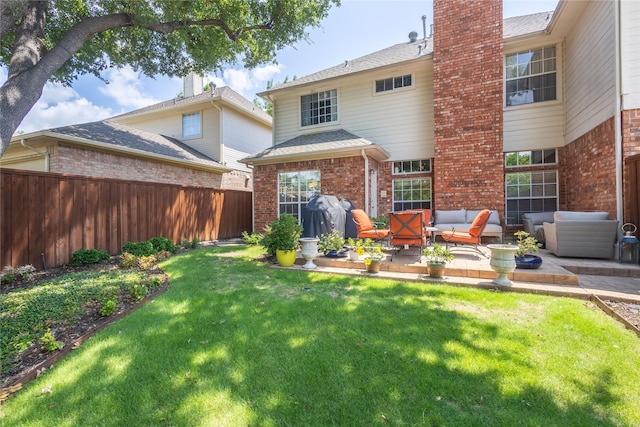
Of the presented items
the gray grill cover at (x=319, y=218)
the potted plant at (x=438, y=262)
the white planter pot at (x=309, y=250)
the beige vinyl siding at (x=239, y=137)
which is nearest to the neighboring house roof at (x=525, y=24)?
the gray grill cover at (x=319, y=218)

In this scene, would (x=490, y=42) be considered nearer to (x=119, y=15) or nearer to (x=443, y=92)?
(x=443, y=92)

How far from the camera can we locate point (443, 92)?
8938mm

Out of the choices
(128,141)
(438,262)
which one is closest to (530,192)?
(438,262)

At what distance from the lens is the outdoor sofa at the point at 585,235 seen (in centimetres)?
567

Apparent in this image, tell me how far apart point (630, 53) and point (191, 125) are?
52.2 ft

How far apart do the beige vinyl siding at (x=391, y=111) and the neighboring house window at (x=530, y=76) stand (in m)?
2.52

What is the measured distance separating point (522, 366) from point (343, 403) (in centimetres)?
165

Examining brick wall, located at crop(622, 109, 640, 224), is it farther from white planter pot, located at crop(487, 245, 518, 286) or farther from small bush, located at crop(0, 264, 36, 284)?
small bush, located at crop(0, 264, 36, 284)

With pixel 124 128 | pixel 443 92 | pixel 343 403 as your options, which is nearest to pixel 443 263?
pixel 343 403

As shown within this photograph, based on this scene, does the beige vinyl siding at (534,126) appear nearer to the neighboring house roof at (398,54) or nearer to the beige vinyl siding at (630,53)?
the neighboring house roof at (398,54)

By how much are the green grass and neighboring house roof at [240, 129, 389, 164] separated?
5.95m

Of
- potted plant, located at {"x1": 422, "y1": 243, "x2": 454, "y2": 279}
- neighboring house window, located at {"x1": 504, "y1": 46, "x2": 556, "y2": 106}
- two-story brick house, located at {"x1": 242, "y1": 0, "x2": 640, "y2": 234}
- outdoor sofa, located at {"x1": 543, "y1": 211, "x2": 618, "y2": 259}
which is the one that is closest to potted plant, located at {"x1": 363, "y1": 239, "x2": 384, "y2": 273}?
potted plant, located at {"x1": 422, "y1": 243, "x2": 454, "y2": 279}

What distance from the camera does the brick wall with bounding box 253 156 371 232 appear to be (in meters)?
8.90

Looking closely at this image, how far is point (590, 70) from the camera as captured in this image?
684 centimetres
